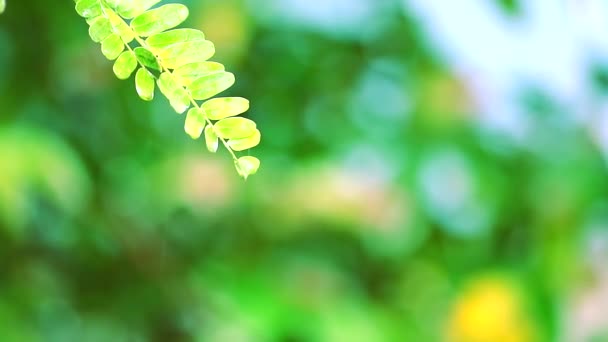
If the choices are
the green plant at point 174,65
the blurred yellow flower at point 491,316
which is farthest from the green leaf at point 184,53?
the blurred yellow flower at point 491,316

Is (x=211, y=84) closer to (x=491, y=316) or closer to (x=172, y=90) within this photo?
(x=172, y=90)

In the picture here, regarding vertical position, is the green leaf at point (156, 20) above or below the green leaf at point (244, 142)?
above

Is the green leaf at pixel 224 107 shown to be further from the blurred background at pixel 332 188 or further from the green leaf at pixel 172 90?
the blurred background at pixel 332 188

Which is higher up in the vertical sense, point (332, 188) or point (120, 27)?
point (332, 188)

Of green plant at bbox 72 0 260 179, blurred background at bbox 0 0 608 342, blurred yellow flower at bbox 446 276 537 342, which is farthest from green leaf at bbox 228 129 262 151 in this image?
blurred yellow flower at bbox 446 276 537 342

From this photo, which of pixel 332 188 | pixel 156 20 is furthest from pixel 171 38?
pixel 332 188

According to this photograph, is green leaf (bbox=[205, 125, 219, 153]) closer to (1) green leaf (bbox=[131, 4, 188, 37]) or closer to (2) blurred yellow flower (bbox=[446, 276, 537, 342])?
(1) green leaf (bbox=[131, 4, 188, 37])

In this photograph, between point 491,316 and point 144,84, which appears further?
point 491,316
